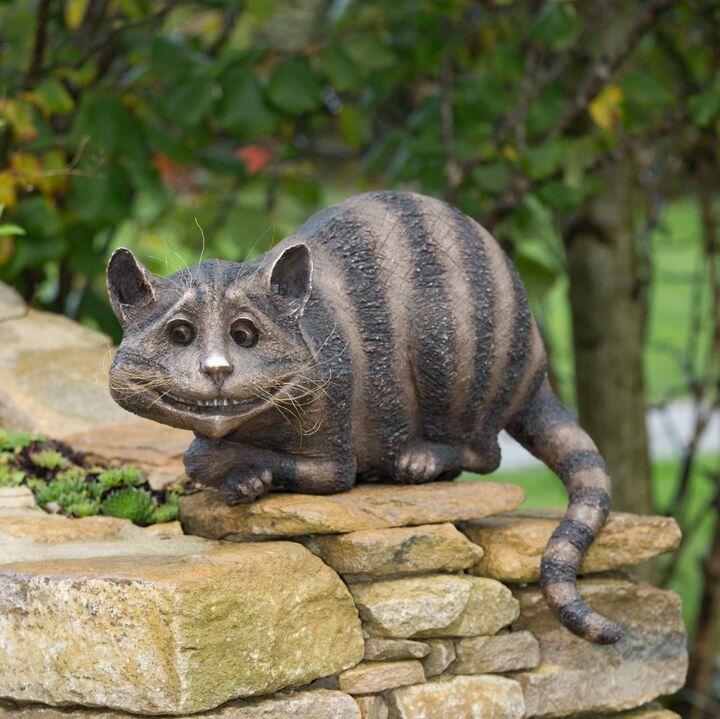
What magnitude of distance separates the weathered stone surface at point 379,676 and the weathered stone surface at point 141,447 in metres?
0.89

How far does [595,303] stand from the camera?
6.00m

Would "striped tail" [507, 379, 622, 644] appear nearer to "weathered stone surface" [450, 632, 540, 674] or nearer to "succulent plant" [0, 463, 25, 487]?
"weathered stone surface" [450, 632, 540, 674]

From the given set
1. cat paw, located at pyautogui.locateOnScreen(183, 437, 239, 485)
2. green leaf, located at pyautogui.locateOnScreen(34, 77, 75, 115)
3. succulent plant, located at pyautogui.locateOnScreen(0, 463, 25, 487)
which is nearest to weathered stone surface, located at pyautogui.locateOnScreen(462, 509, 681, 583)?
cat paw, located at pyautogui.locateOnScreen(183, 437, 239, 485)

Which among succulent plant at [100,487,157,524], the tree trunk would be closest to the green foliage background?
the tree trunk

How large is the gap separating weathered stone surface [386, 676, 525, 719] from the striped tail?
0.90 ft

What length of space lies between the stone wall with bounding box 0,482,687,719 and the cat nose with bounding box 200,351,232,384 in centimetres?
44

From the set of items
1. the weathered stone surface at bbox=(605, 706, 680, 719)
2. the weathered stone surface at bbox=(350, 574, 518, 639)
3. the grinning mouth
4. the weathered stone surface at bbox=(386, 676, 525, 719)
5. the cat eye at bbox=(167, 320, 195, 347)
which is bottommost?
the weathered stone surface at bbox=(605, 706, 680, 719)

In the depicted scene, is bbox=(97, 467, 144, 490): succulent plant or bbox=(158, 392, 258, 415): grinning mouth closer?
bbox=(158, 392, 258, 415): grinning mouth

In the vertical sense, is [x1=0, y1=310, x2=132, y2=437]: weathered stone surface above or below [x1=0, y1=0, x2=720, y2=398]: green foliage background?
below

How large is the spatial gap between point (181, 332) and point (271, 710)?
0.91 m

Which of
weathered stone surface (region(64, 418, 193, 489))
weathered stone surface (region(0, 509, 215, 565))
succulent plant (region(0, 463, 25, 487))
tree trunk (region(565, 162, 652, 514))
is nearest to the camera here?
weathered stone surface (region(0, 509, 215, 565))

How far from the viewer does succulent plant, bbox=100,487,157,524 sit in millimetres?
3602

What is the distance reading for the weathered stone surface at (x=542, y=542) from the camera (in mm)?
3549

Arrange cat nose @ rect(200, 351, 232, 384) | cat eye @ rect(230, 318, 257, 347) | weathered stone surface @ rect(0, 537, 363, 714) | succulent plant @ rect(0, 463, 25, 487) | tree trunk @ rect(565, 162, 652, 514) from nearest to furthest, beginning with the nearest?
weathered stone surface @ rect(0, 537, 363, 714) → cat nose @ rect(200, 351, 232, 384) → cat eye @ rect(230, 318, 257, 347) → succulent plant @ rect(0, 463, 25, 487) → tree trunk @ rect(565, 162, 652, 514)
